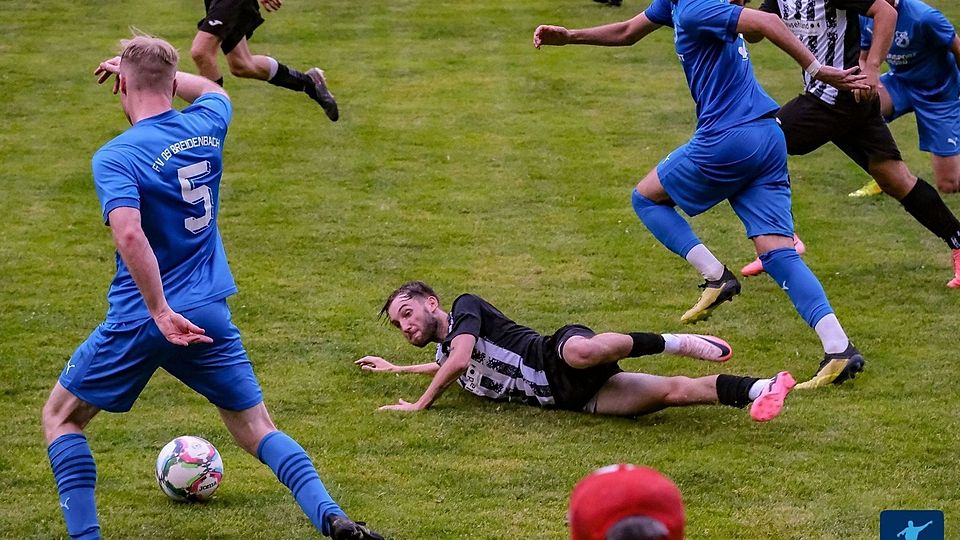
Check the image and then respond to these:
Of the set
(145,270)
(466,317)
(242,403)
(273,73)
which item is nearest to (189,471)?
(242,403)

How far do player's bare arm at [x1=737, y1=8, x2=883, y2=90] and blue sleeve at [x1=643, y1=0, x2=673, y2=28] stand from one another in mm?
970

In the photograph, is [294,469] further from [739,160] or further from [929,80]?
[929,80]

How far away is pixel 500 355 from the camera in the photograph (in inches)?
277

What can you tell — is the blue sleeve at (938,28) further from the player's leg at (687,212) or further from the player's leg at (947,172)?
the player's leg at (687,212)

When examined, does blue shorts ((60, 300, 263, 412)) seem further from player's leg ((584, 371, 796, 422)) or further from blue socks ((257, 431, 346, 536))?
player's leg ((584, 371, 796, 422))

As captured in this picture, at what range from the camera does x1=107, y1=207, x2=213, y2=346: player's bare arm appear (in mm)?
4805

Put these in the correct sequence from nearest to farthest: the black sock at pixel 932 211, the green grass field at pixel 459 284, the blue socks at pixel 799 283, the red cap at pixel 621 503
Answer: the red cap at pixel 621 503 → the green grass field at pixel 459 284 → the blue socks at pixel 799 283 → the black sock at pixel 932 211

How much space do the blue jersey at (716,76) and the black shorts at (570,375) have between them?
160cm

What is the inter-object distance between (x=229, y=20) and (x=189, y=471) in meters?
6.10

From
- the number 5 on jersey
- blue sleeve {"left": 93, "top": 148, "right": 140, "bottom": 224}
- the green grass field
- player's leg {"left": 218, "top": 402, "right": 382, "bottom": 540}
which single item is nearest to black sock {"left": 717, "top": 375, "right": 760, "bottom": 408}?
the green grass field

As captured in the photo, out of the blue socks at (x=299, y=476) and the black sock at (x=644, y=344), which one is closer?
the blue socks at (x=299, y=476)

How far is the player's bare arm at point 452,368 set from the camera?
22.4ft

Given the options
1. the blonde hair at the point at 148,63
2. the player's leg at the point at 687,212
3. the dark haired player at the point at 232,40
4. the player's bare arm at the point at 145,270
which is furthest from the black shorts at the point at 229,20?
the player's bare arm at the point at 145,270

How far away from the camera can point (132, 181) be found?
4934mm
